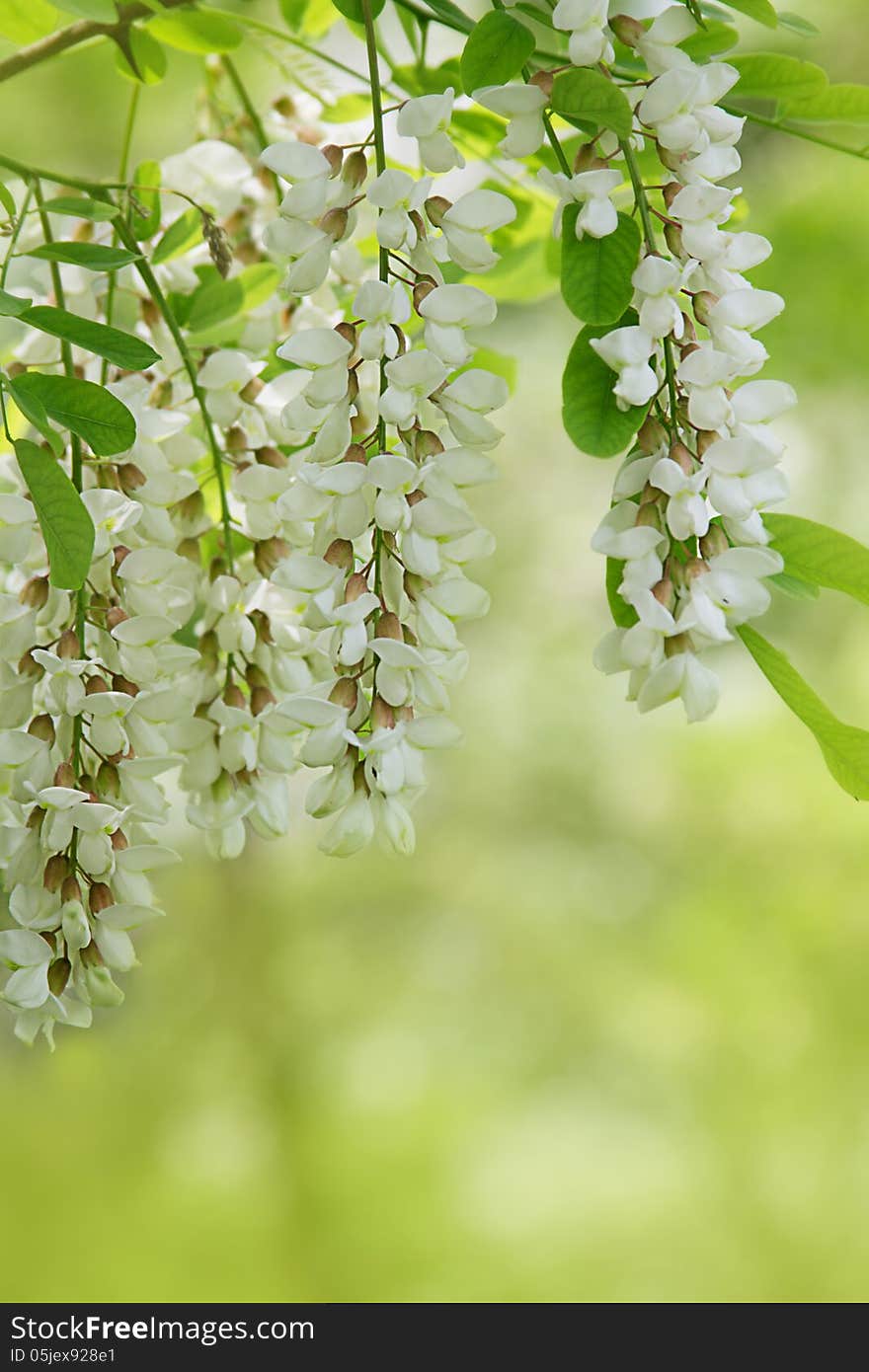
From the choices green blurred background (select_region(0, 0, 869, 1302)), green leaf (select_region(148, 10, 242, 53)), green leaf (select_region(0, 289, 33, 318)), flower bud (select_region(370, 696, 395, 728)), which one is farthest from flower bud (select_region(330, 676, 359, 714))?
green blurred background (select_region(0, 0, 869, 1302))

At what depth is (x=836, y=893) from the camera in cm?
187

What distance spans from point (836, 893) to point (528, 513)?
0.87 metres

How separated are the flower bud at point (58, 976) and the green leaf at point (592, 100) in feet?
0.68

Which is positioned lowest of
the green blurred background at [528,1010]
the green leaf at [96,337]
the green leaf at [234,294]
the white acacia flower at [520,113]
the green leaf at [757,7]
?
the green blurred background at [528,1010]

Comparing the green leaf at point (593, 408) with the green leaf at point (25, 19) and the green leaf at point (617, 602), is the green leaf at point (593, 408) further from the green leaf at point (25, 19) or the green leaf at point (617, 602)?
the green leaf at point (25, 19)

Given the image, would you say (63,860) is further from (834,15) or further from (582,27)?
(834,15)

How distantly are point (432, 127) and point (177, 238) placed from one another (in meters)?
0.13

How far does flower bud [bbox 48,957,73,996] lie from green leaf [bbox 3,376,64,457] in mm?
114

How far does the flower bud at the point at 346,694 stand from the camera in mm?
257

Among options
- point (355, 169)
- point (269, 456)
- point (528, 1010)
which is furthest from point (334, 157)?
point (528, 1010)

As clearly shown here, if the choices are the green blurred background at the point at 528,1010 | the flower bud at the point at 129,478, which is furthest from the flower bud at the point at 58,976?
the green blurred background at the point at 528,1010

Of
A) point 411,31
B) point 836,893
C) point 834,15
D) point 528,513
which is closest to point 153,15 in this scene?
point 411,31
